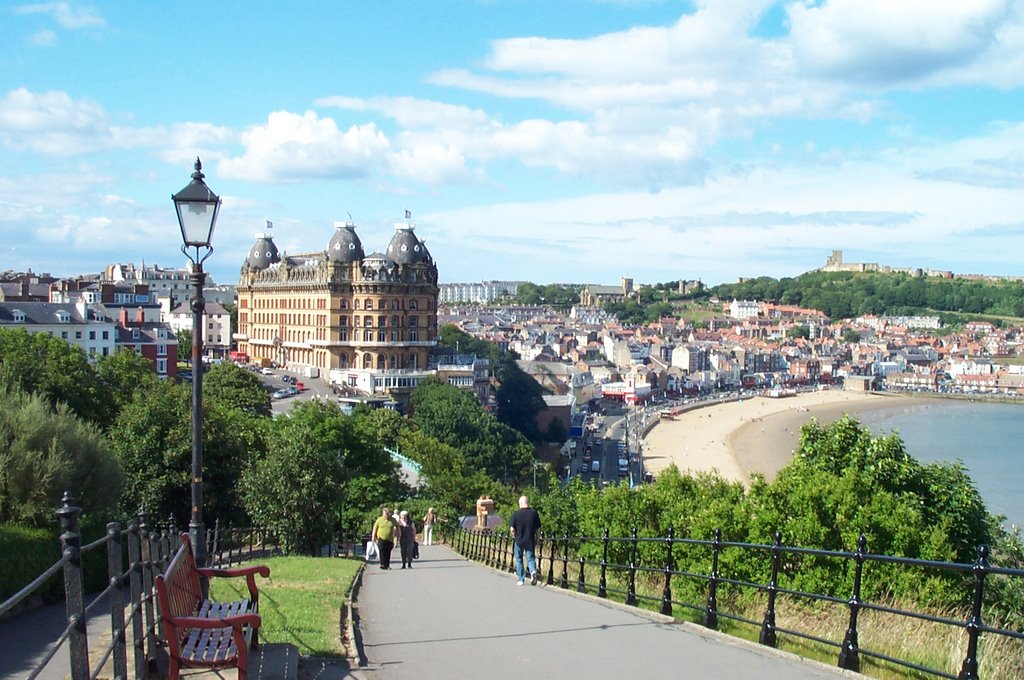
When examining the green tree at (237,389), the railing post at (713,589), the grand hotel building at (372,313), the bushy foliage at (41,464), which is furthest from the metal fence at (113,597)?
the grand hotel building at (372,313)

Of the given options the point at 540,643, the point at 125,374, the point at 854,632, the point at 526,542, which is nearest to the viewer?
the point at 854,632

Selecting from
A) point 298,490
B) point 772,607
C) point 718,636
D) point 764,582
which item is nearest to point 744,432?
point 298,490

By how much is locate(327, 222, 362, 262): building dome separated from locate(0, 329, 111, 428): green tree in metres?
45.8

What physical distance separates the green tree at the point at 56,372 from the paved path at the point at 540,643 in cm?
1925

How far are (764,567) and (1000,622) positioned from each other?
3414 millimetres

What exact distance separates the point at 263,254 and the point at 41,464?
85537mm

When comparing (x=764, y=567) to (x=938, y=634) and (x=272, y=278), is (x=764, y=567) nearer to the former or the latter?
(x=938, y=634)

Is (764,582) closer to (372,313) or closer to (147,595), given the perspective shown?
(147,595)

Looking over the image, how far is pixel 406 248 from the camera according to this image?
3199 inches

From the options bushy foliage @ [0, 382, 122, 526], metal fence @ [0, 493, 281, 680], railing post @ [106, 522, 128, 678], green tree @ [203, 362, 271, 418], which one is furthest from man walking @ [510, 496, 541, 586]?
green tree @ [203, 362, 271, 418]

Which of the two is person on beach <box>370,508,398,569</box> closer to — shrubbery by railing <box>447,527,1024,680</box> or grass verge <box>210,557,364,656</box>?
grass verge <box>210,557,364,656</box>

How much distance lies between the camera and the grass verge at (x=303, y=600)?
840 cm

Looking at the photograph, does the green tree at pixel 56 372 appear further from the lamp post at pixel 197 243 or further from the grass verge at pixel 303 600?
the lamp post at pixel 197 243

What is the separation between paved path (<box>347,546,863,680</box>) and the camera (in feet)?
25.5
